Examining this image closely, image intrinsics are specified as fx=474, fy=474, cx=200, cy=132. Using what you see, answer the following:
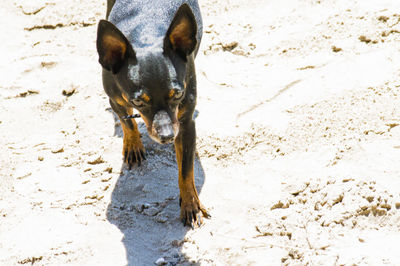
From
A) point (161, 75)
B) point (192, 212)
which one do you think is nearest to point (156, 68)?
point (161, 75)

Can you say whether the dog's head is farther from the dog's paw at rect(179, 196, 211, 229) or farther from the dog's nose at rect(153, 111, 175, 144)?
the dog's paw at rect(179, 196, 211, 229)

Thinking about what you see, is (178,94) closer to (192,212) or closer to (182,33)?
(182,33)

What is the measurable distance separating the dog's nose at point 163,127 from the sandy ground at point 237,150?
100 cm

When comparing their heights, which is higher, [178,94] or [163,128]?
[178,94]

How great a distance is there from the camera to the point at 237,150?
463cm

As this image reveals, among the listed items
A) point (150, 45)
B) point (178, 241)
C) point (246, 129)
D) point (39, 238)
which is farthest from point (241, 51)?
point (39, 238)

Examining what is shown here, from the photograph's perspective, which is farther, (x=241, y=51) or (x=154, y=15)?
(x=241, y=51)

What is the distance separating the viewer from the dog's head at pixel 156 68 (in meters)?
3.35

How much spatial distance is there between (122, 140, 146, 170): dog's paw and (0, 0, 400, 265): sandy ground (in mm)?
77

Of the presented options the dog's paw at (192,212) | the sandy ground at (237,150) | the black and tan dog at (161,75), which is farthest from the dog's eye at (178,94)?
the sandy ground at (237,150)

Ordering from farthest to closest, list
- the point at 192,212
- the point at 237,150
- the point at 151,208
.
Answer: the point at 237,150 → the point at 151,208 → the point at 192,212

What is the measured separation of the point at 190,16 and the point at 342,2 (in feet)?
10.9

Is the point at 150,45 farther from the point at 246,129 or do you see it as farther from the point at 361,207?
the point at 361,207

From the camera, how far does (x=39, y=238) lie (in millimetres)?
3926
